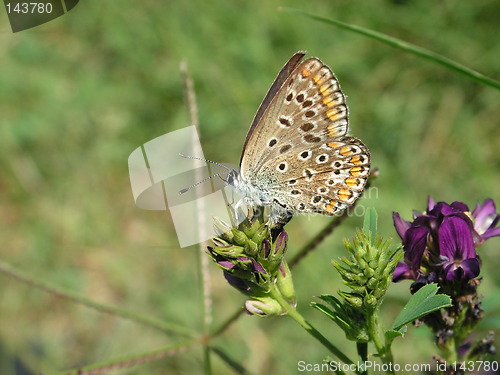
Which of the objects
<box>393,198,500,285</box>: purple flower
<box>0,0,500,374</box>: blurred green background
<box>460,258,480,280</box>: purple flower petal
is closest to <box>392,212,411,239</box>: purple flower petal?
<box>393,198,500,285</box>: purple flower

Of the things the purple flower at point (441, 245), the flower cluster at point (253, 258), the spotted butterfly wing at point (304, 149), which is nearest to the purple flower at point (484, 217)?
the purple flower at point (441, 245)

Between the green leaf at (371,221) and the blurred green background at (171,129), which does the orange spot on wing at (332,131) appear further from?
the blurred green background at (171,129)

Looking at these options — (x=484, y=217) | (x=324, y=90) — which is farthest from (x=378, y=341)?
(x=324, y=90)

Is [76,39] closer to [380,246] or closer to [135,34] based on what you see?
[135,34]

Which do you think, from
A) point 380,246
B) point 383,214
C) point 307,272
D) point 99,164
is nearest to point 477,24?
point 383,214

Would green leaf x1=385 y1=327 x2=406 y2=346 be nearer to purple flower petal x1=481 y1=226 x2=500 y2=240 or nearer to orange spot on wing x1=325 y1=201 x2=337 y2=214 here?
purple flower petal x1=481 y1=226 x2=500 y2=240

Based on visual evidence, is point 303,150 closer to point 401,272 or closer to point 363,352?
point 401,272
